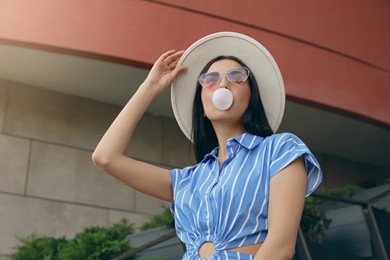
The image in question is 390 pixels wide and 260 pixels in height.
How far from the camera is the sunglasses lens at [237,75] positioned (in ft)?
9.86

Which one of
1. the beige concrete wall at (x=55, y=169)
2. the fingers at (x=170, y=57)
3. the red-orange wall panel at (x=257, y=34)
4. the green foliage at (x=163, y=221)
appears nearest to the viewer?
the fingers at (x=170, y=57)

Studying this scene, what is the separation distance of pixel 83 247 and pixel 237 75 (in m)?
4.37

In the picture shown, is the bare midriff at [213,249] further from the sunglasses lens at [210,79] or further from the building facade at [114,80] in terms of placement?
the building facade at [114,80]

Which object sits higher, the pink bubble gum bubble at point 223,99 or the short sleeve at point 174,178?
the pink bubble gum bubble at point 223,99

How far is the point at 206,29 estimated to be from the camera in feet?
29.9

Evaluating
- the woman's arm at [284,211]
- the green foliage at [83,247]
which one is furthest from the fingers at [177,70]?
the green foliage at [83,247]

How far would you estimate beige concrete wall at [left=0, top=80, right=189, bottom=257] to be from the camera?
9.41 metres

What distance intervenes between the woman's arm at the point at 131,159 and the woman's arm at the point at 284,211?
21.4 inches

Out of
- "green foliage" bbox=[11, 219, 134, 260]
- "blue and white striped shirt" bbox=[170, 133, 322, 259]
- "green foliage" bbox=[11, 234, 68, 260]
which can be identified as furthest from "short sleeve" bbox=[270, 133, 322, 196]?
"green foliage" bbox=[11, 234, 68, 260]

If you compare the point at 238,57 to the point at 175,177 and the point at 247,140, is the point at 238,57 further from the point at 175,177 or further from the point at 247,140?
the point at 175,177

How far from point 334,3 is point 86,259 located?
492 centimetres

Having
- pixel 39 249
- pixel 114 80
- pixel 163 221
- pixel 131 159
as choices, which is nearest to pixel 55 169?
pixel 114 80

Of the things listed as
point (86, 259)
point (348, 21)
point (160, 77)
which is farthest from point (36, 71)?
point (160, 77)

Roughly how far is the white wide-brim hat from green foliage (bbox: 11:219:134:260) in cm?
391
